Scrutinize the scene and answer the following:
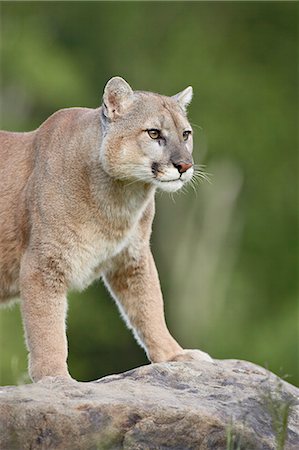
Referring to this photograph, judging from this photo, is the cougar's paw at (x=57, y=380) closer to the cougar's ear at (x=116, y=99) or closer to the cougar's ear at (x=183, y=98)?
the cougar's ear at (x=116, y=99)

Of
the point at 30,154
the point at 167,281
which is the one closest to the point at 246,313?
the point at 167,281

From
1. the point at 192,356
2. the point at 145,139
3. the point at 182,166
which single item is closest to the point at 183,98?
the point at 145,139

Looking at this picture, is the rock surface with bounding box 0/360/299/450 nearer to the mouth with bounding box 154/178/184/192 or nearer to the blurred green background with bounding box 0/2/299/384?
the mouth with bounding box 154/178/184/192

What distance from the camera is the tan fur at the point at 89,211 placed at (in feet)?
36.1

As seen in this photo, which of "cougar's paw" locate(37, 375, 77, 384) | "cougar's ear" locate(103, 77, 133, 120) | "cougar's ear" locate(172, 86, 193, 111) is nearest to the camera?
"cougar's paw" locate(37, 375, 77, 384)

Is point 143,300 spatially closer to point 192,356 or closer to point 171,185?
point 192,356

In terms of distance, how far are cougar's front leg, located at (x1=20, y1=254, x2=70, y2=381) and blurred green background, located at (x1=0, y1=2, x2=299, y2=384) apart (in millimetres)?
15352

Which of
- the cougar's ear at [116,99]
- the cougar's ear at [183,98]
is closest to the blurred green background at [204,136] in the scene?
the cougar's ear at [183,98]

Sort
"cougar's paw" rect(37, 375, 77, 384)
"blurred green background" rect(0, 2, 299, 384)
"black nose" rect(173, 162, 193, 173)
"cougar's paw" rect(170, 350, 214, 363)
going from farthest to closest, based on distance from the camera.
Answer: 1. "blurred green background" rect(0, 2, 299, 384)
2. "cougar's paw" rect(170, 350, 214, 363)
3. "black nose" rect(173, 162, 193, 173)
4. "cougar's paw" rect(37, 375, 77, 384)

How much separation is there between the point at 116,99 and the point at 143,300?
1.56 meters

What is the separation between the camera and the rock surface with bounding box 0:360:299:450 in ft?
29.2

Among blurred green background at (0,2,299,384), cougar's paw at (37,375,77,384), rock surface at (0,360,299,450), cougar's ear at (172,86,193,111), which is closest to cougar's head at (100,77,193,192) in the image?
cougar's ear at (172,86,193,111)

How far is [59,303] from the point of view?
11.2 meters

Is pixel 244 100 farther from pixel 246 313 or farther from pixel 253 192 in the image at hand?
pixel 246 313
